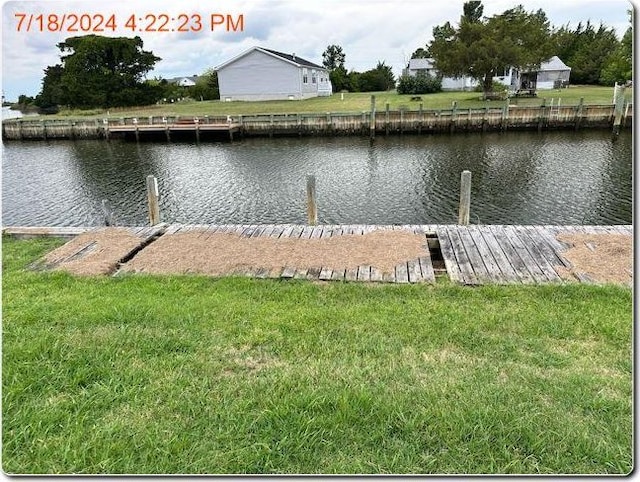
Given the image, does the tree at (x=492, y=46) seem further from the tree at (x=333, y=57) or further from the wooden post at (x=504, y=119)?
the tree at (x=333, y=57)

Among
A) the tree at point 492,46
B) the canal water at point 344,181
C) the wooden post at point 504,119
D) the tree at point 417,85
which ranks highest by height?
the tree at point 492,46

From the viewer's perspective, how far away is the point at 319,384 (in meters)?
3.22

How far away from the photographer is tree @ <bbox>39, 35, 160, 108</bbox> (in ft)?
148

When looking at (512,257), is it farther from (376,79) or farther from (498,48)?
(376,79)

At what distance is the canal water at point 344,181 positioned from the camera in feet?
43.0

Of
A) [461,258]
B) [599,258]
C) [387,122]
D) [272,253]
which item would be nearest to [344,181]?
[272,253]

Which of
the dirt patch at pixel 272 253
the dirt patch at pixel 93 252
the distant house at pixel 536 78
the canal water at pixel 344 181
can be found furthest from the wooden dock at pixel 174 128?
the distant house at pixel 536 78

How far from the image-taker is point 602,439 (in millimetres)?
2635

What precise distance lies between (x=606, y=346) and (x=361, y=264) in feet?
10.4

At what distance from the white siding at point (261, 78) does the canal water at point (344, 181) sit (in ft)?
65.1

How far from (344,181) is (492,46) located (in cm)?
2621

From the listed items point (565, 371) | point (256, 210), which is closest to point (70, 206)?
point (256, 210)

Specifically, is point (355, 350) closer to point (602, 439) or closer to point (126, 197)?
point (602, 439)

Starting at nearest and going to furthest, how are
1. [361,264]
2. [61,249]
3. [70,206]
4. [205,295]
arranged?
1. [205,295]
2. [361,264]
3. [61,249]
4. [70,206]
